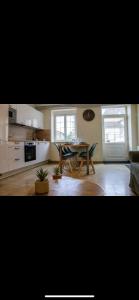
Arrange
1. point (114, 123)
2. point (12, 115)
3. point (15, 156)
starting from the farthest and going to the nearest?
1. point (114, 123)
2. point (12, 115)
3. point (15, 156)

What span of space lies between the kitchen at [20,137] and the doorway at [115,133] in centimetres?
237

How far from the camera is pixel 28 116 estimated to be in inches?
197

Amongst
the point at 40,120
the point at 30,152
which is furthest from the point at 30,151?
the point at 40,120

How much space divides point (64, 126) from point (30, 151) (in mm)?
2315

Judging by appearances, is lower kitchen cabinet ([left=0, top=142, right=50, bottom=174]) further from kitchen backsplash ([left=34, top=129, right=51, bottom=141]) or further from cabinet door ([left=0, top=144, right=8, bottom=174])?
kitchen backsplash ([left=34, top=129, right=51, bottom=141])

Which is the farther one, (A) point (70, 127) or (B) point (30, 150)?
(A) point (70, 127)

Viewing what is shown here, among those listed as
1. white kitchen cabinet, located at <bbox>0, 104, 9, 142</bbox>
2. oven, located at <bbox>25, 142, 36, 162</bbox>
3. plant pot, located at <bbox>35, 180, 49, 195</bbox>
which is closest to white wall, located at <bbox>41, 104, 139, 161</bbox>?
oven, located at <bbox>25, 142, 36, 162</bbox>

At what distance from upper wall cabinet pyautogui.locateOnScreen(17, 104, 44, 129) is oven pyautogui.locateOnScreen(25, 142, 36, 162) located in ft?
2.19
